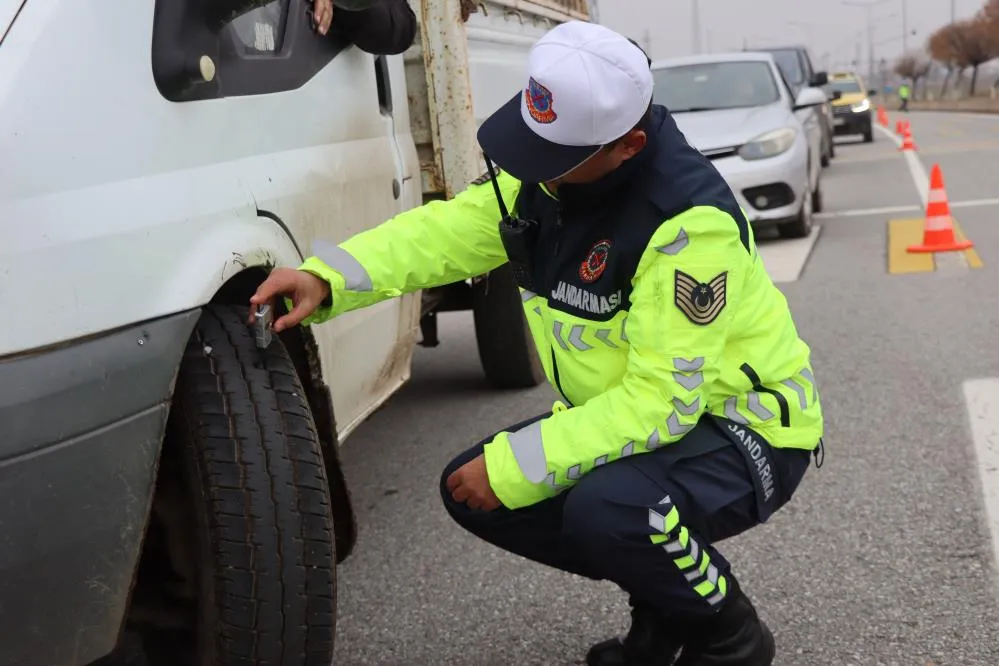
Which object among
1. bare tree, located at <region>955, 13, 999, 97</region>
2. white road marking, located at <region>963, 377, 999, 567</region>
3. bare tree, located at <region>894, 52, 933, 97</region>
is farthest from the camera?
bare tree, located at <region>894, 52, 933, 97</region>

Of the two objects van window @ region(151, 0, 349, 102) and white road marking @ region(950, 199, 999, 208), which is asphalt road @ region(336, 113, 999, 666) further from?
white road marking @ region(950, 199, 999, 208)

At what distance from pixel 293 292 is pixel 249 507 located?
0.44 metres

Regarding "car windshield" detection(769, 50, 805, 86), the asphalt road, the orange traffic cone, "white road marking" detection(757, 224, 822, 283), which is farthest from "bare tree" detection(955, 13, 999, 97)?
the asphalt road

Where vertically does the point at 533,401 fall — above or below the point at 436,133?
below

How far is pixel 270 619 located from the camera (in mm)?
2291

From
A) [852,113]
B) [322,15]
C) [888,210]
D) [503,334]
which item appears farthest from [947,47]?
[322,15]

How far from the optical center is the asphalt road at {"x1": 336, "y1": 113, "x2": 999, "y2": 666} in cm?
296

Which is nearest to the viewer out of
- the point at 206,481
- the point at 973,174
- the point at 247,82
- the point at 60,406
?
the point at 60,406

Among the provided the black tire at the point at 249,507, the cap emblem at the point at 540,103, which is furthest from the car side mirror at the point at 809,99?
the black tire at the point at 249,507

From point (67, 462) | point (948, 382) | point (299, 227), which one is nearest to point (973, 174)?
point (948, 382)

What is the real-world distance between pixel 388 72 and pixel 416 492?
4.82ft

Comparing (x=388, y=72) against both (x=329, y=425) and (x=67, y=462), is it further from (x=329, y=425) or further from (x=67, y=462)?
(x=67, y=462)

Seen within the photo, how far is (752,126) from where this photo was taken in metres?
9.80

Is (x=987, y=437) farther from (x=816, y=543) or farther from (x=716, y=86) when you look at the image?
(x=716, y=86)
